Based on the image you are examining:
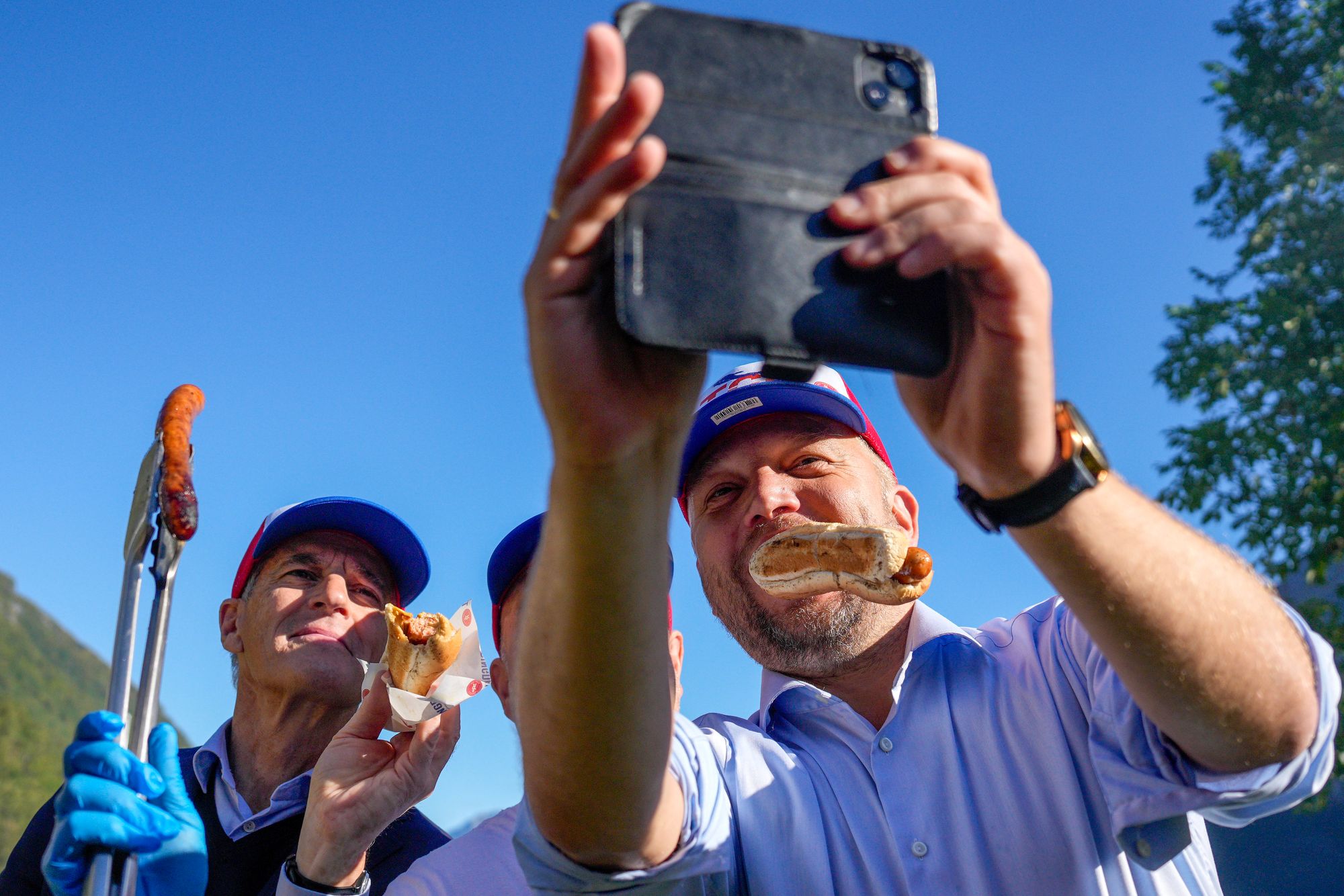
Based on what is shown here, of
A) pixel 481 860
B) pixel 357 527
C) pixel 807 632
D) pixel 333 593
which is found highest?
pixel 357 527

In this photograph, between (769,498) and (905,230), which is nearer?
(905,230)

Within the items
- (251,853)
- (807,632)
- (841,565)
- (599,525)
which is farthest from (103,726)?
(841,565)

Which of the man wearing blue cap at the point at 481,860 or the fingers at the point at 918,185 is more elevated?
the fingers at the point at 918,185

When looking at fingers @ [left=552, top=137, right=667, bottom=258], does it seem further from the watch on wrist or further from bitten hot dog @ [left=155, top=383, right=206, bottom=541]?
the watch on wrist

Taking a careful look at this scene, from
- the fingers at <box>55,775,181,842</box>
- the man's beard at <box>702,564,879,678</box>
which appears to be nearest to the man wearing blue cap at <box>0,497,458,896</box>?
the fingers at <box>55,775,181,842</box>

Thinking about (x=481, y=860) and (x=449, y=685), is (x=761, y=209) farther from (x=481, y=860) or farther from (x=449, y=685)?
(x=449, y=685)

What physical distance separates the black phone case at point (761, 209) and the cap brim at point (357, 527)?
312cm

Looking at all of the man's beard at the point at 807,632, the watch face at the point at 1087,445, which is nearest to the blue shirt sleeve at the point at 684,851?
the man's beard at the point at 807,632

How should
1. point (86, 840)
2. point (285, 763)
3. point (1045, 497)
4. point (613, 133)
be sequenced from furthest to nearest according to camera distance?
point (285, 763) → point (86, 840) → point (1045, 497) → point (613, 133)

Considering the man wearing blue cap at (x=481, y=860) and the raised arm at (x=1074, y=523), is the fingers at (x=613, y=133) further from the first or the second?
the man wearing blue cap at (x=481, y=860)

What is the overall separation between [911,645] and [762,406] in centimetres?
87

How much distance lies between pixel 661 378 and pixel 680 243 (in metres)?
0.23

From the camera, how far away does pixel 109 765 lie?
95.3 inches

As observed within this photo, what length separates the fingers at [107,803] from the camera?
7.77 feet
